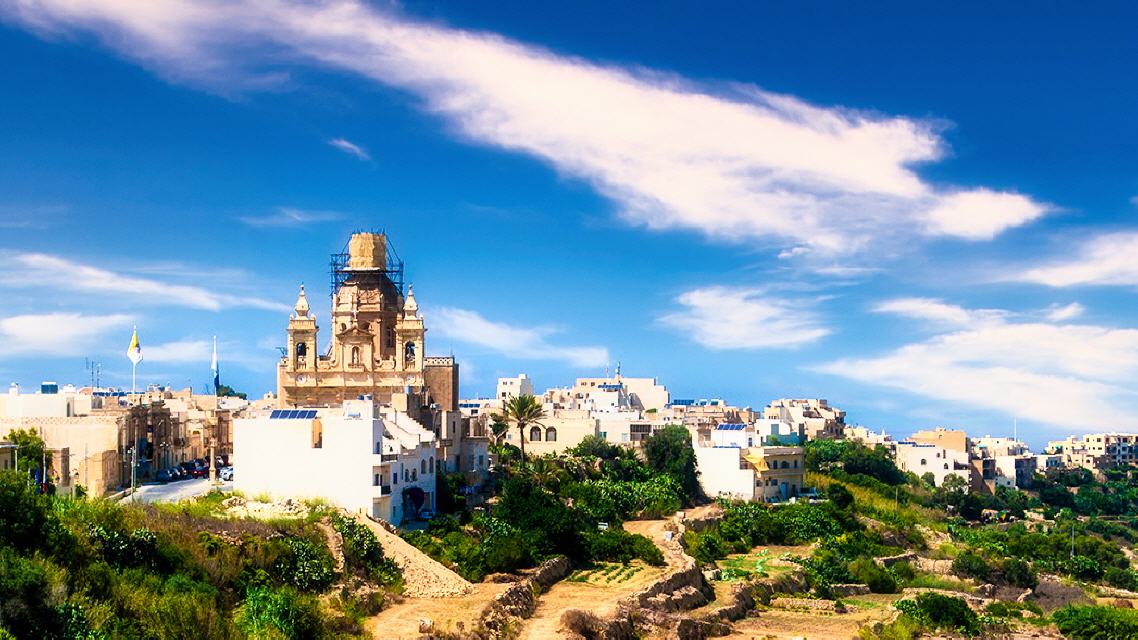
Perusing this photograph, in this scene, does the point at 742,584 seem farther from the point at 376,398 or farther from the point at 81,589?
the point at 81,589

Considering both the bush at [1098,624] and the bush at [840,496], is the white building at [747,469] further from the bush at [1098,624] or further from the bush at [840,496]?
the bush at [1098,624]

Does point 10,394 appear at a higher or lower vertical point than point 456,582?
higher

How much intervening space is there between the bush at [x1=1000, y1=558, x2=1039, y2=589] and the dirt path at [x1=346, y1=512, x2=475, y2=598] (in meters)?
34.0

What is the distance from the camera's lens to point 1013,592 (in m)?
63.4

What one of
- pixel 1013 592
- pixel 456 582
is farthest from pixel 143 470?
pixel 1013 592

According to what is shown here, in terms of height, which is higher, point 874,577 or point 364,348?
point 364,348

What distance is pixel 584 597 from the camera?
150 feet

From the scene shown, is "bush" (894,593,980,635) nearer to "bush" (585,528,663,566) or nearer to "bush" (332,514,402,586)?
"bush" (585,528,663,566)

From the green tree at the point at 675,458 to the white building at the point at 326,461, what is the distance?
27148 mm

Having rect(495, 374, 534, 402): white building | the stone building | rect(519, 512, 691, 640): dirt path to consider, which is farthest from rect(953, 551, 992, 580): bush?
rect(495, 374, 534, 402): white building

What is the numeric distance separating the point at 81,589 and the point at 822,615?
31.0m

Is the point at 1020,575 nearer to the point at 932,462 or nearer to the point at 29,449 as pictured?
the point at 932,462

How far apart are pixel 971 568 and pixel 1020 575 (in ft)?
7.75

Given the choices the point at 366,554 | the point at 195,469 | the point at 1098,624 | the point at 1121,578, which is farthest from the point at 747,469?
the point at 366,554
